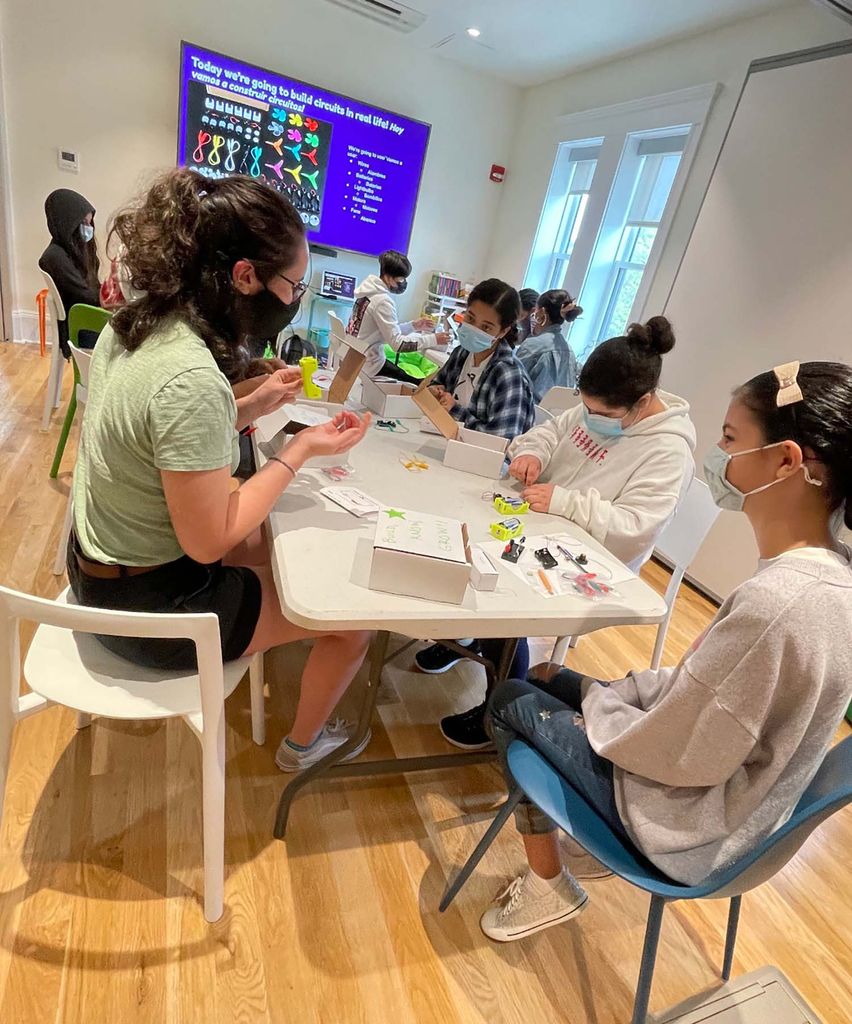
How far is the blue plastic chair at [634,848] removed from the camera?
2.54 ft

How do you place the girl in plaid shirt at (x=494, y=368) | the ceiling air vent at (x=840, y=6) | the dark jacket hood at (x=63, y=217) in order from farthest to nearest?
the dark jacket hood at (x=63, y=217) → the ceiling air vent at (x=840, y=6) → the girl in plaid shirt at (x=494, y=368)

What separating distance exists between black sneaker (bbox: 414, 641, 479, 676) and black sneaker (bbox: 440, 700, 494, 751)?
0.92ft

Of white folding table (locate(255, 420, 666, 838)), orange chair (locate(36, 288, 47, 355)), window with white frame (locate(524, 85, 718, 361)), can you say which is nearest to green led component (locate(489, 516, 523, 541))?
white folding table (locate(255, 420, 666, 838))

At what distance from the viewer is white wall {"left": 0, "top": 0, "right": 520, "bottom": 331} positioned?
404 centimetres

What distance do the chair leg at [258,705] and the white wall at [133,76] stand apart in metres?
4.18

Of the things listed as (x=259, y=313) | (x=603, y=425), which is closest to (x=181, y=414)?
(x=259, y=313)

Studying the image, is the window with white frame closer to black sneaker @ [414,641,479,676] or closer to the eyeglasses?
black sneaker @ [414,641,479,676]

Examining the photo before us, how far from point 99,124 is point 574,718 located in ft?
17.2

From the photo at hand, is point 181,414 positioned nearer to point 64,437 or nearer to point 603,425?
point 603,425

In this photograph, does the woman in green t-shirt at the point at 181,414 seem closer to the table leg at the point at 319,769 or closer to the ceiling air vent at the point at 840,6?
the table leg at the point at 319,769

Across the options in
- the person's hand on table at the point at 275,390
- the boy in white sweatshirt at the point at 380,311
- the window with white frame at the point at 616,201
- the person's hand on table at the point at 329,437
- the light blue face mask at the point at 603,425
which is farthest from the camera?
the window with white frame at the point at 616,201

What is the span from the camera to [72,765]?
4.78 ft

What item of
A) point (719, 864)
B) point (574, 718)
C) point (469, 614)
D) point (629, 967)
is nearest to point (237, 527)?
point (469, 614)

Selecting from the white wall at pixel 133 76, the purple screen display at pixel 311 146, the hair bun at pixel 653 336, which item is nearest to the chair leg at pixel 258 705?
the hair bun at pixel 653 336
